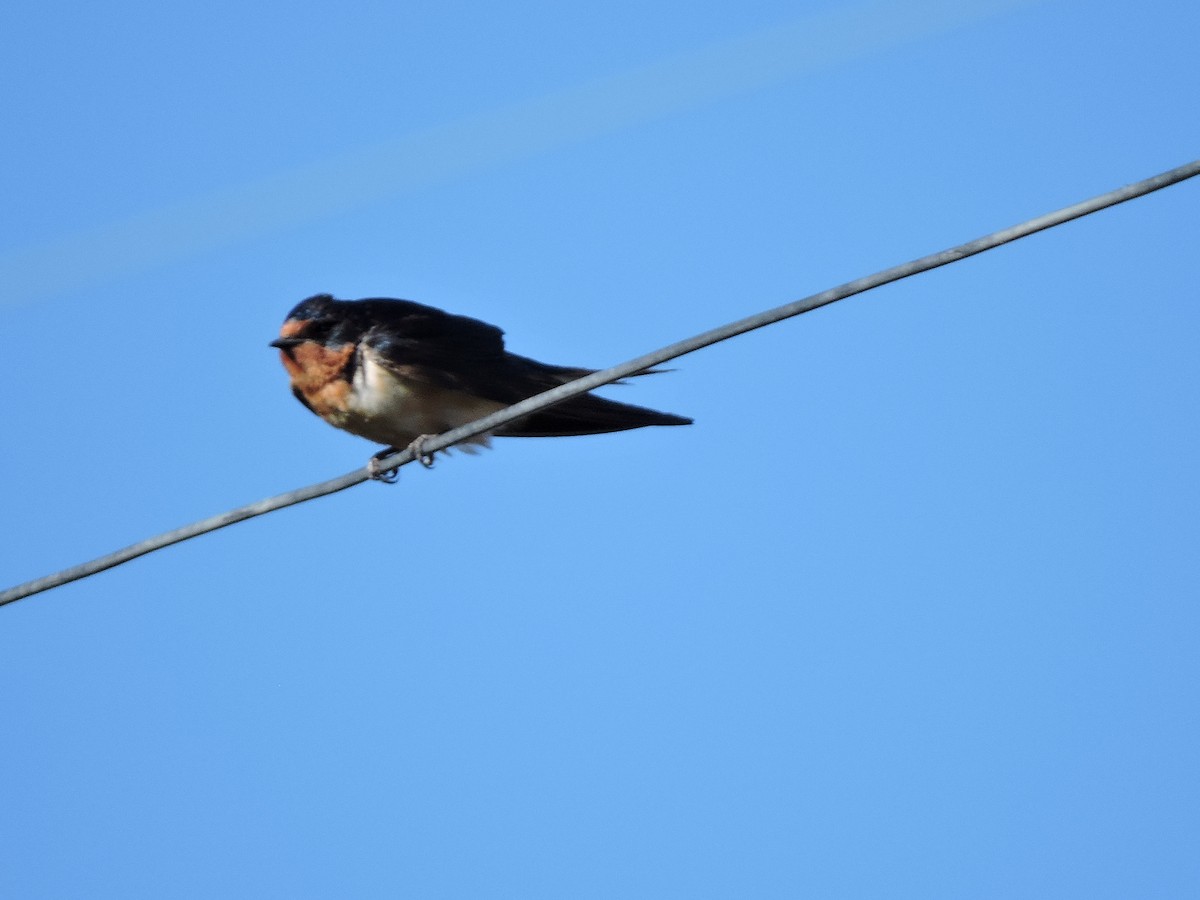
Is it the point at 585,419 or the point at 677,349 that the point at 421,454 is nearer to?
the point at 585,419

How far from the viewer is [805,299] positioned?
4145 millimetres

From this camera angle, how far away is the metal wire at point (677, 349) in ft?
12.9

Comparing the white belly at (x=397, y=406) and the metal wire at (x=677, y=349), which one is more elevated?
the white belly at (x=397, y=406)

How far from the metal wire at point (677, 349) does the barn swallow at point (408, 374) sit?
1845 millimetres

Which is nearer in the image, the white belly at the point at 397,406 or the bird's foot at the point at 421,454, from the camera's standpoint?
the bird's foot at the point at 421,454

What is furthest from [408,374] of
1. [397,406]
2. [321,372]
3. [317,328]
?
[317,328]

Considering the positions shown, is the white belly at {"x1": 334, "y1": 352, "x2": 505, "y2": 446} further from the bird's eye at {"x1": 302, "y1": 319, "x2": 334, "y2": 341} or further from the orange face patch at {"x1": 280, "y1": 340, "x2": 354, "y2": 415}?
the bird's eye at {"x1": 302, "y1": 319, "x2": 334, "y2": 341}

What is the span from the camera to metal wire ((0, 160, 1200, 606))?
12.9 feet

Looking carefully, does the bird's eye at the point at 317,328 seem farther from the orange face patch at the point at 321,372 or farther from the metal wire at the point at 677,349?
the metal wire at the point at 677,349

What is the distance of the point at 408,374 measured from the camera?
6875mm

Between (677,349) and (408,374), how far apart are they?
273cm

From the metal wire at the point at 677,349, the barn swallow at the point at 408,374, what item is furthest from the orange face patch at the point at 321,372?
the metal wire at the point at 677,349

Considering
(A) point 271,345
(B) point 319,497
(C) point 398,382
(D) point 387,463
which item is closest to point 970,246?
(B) point 319,497

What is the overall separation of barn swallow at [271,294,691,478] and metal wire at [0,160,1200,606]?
1.84 metres
